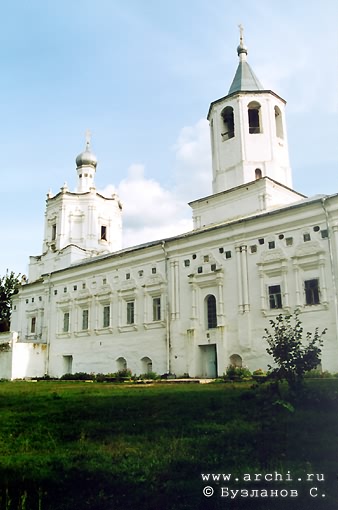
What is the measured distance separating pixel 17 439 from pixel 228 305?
58.9 feet

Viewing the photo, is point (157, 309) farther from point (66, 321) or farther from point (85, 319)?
point (66, 321)

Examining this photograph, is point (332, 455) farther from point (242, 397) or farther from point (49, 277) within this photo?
point (49, 277)

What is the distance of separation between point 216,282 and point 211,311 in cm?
180

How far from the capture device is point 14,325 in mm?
42844

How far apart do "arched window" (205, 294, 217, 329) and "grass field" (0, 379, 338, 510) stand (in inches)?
569

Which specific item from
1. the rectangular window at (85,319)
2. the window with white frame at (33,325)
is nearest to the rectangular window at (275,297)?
the rectangular window at (85,319)

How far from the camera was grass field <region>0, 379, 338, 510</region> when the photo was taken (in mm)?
5383

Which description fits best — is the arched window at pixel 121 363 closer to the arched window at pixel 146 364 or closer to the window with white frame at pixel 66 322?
the arched window at pixel 146 364

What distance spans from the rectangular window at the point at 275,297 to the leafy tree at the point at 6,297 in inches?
1211

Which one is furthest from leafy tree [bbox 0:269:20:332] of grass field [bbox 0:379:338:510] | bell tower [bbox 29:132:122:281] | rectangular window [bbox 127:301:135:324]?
grass field [bbox 0:379:338:510]

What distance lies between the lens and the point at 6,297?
48812mm

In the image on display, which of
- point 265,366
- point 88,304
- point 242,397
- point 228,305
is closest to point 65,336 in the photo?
point 88,304

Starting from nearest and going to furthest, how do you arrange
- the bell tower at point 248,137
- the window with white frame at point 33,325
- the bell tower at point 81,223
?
the bell tower at point 248,137 < the window with white frame at point 33,325 < the bell tower at point 81,223

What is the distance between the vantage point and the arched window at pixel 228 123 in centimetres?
3052
